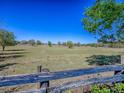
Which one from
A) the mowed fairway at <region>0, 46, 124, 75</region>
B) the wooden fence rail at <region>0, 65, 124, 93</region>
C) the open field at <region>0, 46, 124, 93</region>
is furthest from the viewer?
the mowed fairway at <region>0, 46, 124, 75</region>

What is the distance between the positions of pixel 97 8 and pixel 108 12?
5.59 ft

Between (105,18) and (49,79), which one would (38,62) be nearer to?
(105,18)

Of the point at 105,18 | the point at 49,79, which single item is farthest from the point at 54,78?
the point at 105,18

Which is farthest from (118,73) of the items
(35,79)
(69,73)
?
(35,79)

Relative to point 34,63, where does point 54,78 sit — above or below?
above

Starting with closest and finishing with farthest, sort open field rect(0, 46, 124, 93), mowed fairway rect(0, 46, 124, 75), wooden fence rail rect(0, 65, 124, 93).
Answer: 1. wooden fence rail rect(0, 65, 124, 93)
2. open field rect(0, 46, 124, 93)
3. mowed fairway rect(0, 46, 124, 75)

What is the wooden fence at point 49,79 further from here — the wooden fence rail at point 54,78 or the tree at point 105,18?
the tree at point 105,18

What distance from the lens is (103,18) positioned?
22.2 m

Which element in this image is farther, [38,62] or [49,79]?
[38,62]

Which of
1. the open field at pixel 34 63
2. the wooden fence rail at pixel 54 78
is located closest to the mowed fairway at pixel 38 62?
the open field at pixel 34 63

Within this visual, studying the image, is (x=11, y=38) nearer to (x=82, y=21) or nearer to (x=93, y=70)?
(x=82, y=21)

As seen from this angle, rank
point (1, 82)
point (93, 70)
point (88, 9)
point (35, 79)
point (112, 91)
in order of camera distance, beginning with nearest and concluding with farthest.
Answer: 1. point (1, 82)
2. point (35, 79)
3. point (93, 70)
4. point (112, 91)
5. point (88, 9)

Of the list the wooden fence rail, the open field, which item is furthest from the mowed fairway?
the wooden fence rail

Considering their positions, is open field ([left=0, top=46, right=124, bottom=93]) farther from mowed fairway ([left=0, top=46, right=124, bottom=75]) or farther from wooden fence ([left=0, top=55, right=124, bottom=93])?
wooden fence ([left=0, top=55, right=124, bottom=93])
